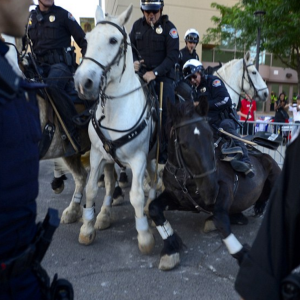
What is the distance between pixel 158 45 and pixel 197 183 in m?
2.22

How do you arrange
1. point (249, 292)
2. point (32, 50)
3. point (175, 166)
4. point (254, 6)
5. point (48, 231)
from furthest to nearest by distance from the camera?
point (254, 6)
point (32, 50)
point (175, 166)
point (48, 231)
point (249, 292)

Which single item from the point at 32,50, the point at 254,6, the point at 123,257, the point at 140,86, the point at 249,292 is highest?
the point at 254,6

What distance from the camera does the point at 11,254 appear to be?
132 cm

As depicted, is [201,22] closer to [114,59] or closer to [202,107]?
[114,59]

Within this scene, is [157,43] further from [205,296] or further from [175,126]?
[205,296]

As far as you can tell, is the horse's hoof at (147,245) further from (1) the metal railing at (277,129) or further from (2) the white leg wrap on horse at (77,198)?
(1) the metal railing at (277,129)

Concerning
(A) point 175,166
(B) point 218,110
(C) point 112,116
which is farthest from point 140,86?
(B) point 218,110

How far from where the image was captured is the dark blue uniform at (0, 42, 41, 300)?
4.03 ft

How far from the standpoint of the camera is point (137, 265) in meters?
3.59

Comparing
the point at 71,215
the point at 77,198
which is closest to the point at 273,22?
the point at 77,198

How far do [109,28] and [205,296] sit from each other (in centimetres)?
272

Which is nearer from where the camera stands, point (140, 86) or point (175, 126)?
point (175, 126)

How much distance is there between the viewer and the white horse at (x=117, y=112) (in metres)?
3.32

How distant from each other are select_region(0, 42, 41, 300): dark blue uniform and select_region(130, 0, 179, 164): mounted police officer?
9.65 ft
